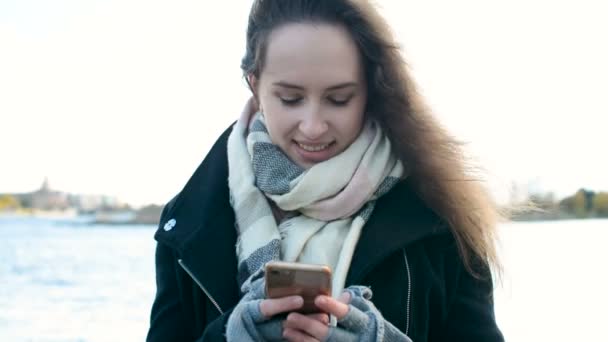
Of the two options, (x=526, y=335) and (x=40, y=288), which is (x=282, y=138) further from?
(x=40, y=288)

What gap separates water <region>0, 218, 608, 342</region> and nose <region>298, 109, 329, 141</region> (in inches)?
26.4

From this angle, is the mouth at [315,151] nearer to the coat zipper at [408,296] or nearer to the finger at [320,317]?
the coat zipper at [408,296]

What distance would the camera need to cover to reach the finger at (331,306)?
1.86 meters

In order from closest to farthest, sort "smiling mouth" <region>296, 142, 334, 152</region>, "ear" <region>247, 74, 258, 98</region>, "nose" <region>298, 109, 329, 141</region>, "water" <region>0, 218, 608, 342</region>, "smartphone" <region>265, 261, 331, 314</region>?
"smartphone" <region>265, 261, 331, 314</region>
"nose" <region>298, 109, 329, 141</region>
"smiling mouth" <region>296, 142, 334, 152</region>
"ear" <region>247, 74, 258, 98</region>
"water" <region>0, 218, 608, 342</region>

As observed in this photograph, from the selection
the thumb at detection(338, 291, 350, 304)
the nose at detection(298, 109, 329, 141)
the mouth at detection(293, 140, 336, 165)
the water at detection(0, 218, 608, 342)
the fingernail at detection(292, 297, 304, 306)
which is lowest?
the water at detection(0, 218, 608, 342)

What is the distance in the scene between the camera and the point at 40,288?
9039mm

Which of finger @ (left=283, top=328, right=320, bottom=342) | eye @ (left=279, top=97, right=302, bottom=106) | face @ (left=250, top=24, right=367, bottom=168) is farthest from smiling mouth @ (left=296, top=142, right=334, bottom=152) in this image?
finger @ (left=283, top=328, right=320, bottom=342)

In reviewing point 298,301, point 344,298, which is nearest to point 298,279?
point 298,301

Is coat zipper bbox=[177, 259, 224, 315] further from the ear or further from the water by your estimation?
the water

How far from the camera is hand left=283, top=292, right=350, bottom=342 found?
1881 mm

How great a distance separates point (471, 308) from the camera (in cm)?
229

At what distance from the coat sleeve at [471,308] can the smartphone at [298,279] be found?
0.57 metres

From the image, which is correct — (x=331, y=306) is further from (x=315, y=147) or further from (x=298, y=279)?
(x=315, y=147)

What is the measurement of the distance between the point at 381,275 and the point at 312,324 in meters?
0.41
